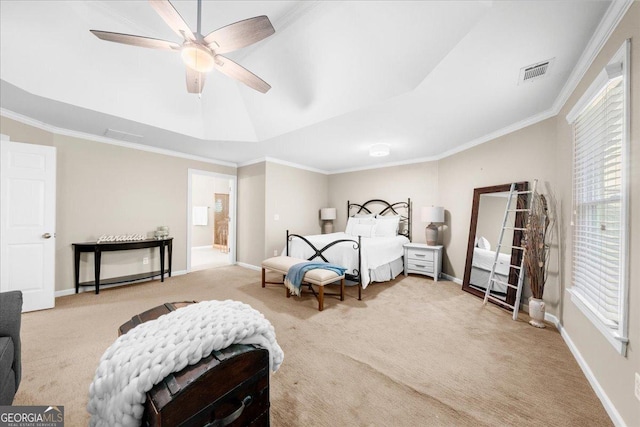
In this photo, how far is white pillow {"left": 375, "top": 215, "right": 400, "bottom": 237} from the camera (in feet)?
16.7

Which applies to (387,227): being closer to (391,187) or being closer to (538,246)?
(391,187)

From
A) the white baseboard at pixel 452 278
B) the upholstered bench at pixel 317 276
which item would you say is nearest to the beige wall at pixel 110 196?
the upholstered bench at pixel 317 276

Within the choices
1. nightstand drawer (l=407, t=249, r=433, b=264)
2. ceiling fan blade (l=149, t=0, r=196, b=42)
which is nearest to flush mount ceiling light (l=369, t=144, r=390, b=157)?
nightstand drawer (l=407, t=249, r=433, b=264)

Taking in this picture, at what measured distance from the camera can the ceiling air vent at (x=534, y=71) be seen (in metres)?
2.05

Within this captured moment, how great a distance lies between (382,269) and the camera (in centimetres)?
418

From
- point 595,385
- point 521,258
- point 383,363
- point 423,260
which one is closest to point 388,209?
point 423,260

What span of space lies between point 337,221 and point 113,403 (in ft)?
19.1

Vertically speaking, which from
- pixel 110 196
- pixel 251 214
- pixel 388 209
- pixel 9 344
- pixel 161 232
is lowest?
pixel 9 344

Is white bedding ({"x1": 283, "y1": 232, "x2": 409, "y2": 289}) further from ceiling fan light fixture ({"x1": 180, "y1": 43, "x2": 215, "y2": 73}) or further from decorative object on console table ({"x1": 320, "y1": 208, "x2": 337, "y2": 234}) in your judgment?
ceiling fan light fixture ({"x1": 180, "y1": 43, "x2": 215, "y2": 73})

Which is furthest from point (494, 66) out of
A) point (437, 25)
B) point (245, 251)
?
point (245, 251)

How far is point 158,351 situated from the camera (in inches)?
35.2

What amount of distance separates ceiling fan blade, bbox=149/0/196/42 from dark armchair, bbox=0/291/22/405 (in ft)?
6.26

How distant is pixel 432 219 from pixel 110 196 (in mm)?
5732

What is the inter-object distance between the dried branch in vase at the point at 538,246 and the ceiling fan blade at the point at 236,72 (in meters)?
3.34
